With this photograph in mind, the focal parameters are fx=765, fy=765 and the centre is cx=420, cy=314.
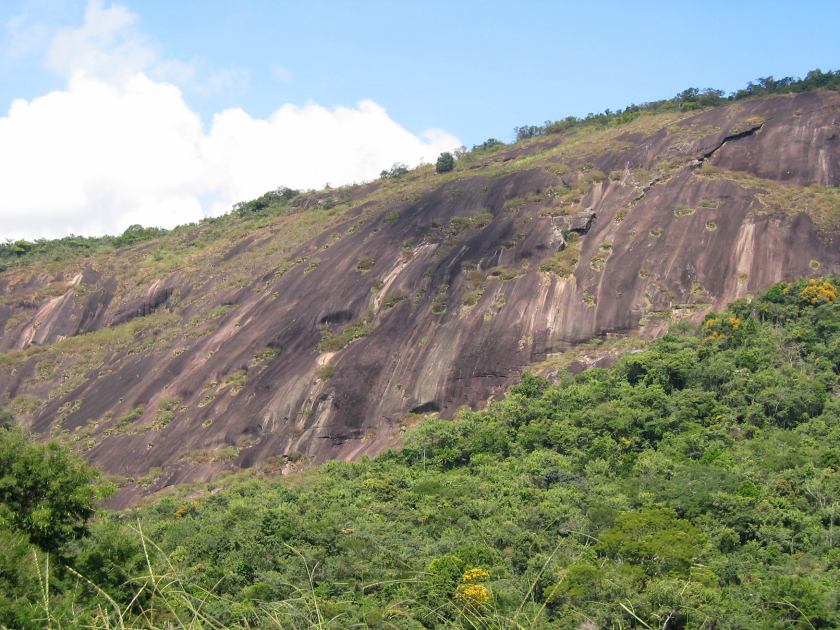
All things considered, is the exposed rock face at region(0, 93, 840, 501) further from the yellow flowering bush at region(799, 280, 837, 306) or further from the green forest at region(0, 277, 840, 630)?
the green forest at region(0, 277, 840, 630)

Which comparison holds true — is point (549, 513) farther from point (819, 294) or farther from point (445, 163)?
point (445, 163)

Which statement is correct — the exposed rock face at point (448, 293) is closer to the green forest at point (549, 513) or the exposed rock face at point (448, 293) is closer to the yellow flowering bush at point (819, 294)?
the yellow flowering bush at point (819, 294)

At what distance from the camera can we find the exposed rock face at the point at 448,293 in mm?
46906

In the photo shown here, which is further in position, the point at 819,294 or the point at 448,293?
the point at 448,293

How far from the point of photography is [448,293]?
174 feet

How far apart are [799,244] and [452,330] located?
898 inches

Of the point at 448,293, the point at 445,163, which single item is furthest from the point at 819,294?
the point at 445,163

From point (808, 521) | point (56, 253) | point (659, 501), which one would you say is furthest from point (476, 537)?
point (56, 253)

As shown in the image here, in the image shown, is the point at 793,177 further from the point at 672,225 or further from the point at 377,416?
the point at 377,416

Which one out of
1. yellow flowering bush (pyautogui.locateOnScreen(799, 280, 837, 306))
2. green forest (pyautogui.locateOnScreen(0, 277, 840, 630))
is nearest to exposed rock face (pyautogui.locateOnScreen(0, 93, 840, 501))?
yellow flowering bush (pyautogui.locateOnScreen(799, 280, 837, 306))

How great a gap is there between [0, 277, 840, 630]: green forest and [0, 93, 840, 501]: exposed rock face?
3.74m

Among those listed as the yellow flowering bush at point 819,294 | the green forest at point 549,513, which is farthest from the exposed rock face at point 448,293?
the green forest at point 549,513

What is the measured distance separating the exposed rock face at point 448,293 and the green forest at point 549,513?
374 centimetres

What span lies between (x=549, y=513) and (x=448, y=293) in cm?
2654
